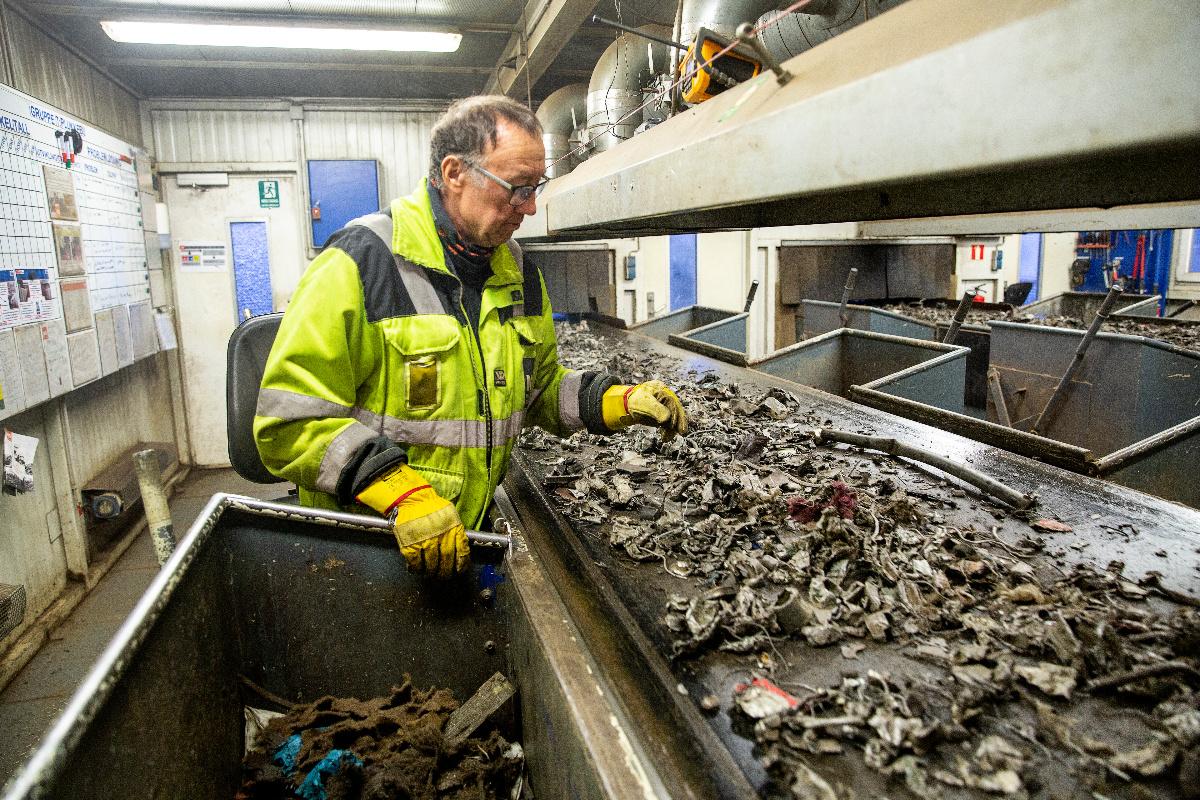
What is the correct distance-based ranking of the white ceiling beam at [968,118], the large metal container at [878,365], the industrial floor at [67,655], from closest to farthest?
the white ceiling beam at [968,118], the industrial floor at [67,655], the large metal container at [878,365]

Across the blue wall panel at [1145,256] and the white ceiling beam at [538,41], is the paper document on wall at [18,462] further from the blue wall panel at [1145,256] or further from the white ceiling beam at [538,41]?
the blue wall panel at [1145,256]

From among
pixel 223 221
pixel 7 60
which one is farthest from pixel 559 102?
pixel 223 221

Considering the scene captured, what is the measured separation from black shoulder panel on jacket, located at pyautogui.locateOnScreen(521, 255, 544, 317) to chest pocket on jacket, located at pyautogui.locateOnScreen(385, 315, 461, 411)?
1.10 ft

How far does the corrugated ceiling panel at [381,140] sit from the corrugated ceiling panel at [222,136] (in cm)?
26

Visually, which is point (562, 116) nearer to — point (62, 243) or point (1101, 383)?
point (62, 243)

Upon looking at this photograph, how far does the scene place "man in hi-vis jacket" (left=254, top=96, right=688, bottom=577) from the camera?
144 cm

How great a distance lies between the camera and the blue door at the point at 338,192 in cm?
589

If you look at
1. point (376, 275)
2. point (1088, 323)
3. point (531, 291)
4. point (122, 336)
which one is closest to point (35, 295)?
point (122, 336)

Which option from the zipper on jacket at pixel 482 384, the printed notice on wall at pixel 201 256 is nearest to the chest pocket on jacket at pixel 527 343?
the zipper on jacket at pixel 482 384

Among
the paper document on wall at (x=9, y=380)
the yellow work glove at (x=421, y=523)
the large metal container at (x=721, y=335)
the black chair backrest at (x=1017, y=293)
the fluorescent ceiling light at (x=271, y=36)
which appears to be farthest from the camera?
the black chair backrest at (x=1017, y=293)

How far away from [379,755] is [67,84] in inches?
201

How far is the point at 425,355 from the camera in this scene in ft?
5.31

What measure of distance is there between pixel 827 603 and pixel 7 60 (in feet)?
15.9

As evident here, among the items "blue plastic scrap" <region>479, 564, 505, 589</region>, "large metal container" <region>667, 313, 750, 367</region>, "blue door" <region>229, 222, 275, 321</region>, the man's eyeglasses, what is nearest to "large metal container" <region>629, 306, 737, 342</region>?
"large metal container" <region>667, 313, 750, 367</region>
